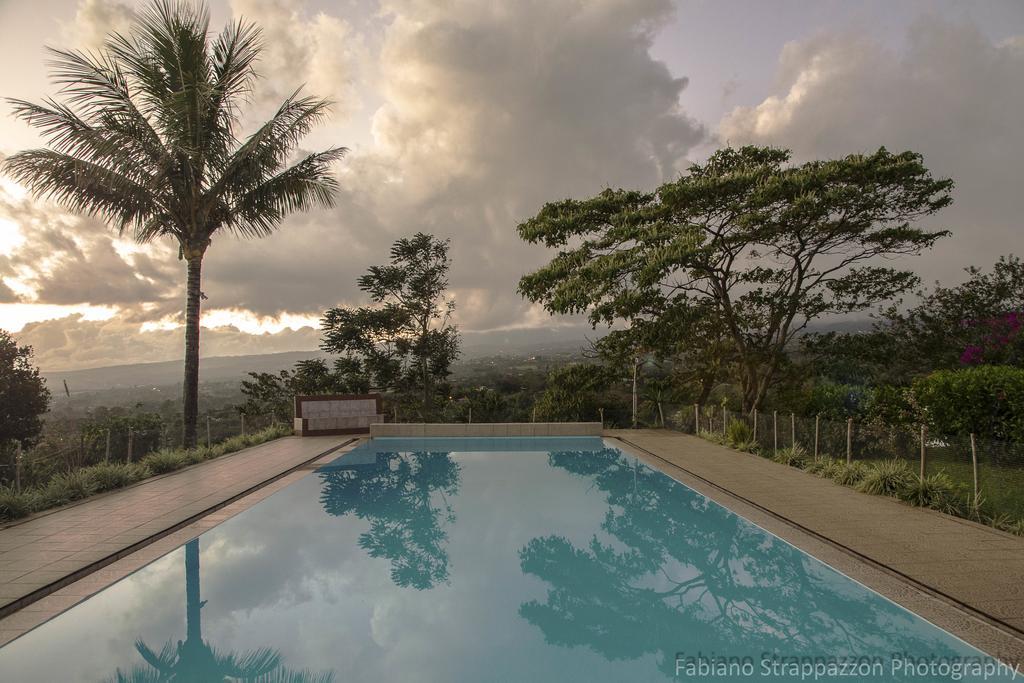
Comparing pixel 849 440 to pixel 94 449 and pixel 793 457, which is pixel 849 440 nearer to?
pixel 793 457

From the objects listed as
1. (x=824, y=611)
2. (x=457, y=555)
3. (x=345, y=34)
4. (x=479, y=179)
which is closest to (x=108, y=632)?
(x=457, y=555)

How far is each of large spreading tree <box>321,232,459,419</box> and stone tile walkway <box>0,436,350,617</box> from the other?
481 inches

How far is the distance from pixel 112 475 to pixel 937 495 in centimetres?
1416

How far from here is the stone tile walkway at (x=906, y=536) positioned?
5.30 m

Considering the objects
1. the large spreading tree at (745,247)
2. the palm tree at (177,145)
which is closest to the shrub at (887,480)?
the large spreading tree at (745,247)

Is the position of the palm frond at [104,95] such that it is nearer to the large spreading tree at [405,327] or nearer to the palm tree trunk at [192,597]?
the palm tree trunk at [192,597]

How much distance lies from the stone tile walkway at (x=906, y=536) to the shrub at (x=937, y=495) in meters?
0.24

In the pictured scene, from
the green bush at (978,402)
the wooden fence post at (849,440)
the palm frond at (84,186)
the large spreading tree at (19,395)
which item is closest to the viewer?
the green bush at (978,402)

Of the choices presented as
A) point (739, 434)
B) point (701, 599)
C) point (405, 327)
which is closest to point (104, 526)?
point (701, 599)

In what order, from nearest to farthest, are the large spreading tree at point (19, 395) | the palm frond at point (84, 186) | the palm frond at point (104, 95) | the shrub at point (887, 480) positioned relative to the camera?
1. the shrub at point (887, 480)
2. the palm frond at point (104, 95)
3. the palm frond at point (84, 186)
4. the large spreading tree at point (19, 395)

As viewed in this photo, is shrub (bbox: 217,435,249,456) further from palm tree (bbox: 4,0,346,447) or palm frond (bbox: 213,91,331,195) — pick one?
palm frond (bbox: 213,91,331,195)

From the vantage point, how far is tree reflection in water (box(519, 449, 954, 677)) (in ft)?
16.3

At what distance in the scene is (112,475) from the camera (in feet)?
34.3

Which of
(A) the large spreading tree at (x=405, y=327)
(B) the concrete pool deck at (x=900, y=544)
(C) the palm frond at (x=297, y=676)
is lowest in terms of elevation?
(C) the palm frond at (x=297, y=676)
